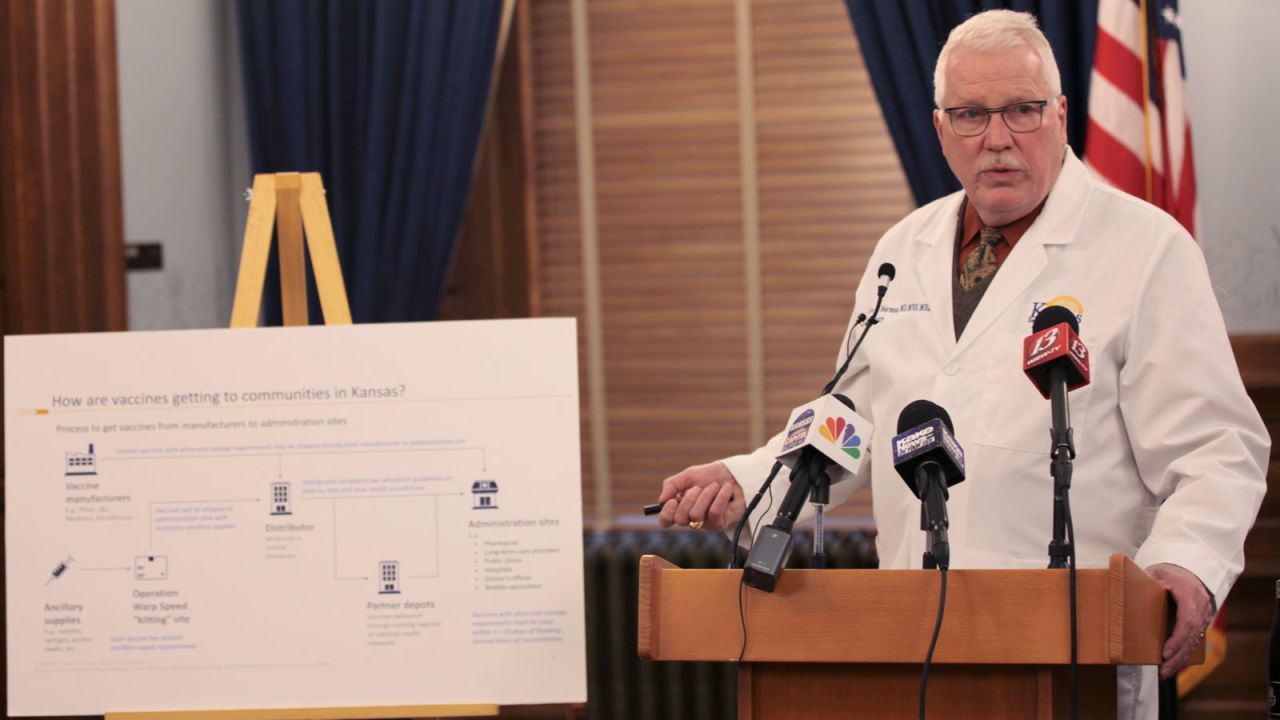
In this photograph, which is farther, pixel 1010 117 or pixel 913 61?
pixel 913 61

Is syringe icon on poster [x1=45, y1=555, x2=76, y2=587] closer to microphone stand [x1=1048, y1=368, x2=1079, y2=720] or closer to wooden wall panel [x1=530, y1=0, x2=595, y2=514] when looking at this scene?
microphone stand [x1=1048, y1=368, x2=1079, y2=720]

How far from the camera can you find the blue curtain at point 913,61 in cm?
342

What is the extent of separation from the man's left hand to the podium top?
0.08 ft

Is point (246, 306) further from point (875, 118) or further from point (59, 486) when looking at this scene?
point (875, 118)

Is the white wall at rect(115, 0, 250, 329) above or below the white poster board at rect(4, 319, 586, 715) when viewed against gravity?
above

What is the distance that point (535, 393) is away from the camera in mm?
2127

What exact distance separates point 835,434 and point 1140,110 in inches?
83.0

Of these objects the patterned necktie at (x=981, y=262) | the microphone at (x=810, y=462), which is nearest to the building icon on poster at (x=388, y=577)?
the microphone at (x=810, y=462)

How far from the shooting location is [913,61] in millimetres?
3473

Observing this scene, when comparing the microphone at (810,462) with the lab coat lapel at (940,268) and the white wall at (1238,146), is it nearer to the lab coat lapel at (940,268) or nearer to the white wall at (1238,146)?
the lab coat lapel at (940,268)

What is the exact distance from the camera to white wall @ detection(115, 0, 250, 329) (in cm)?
369

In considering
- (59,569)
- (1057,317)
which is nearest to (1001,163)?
(1057,317)

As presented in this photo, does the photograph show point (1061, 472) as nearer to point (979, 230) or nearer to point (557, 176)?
point (979, 230)

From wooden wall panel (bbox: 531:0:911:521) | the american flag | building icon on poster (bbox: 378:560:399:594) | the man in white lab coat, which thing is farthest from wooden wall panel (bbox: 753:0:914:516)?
building icon on poster (bbox: 378:560:399:594)
